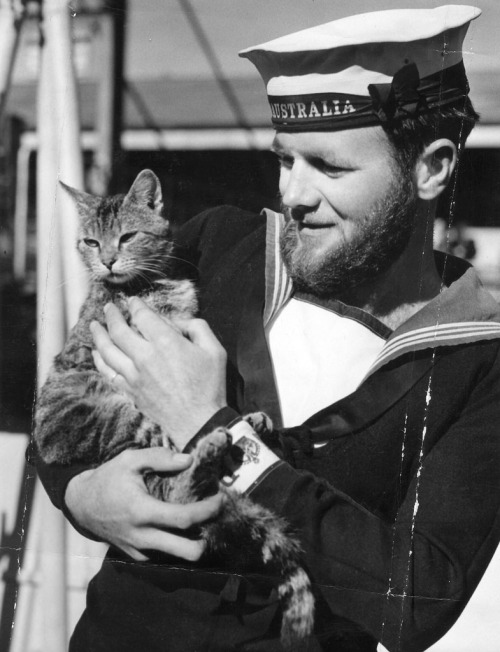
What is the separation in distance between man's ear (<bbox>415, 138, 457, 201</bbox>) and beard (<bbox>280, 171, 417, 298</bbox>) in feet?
0.16

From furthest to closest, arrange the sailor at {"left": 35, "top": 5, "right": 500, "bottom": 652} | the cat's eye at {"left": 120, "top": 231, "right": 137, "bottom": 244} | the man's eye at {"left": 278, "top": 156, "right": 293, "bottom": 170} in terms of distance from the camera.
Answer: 1. the cat's eye at {"left": 120, "top": 231, "right": 137, "bottom": 244}
2. the man's eye at {"left": 278, "top": 156, "right": 293, "bottom": 170}
3. the sailor at {"left": 35, "top": 5, "right": 500, "bottom": 652}

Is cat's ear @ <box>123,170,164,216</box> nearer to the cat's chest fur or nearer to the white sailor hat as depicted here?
the cat's chest fur

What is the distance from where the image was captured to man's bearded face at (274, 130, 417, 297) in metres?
2.97

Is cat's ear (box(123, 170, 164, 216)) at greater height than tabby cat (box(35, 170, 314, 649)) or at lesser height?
greater

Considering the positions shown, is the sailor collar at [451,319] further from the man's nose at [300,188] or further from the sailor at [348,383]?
the man's nose at [300,188]

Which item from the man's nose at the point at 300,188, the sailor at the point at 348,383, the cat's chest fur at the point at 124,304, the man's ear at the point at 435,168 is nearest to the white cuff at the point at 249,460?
the sailor at the point at 348,383

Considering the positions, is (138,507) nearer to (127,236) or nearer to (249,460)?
(249,460)

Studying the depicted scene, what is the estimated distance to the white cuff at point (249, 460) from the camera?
2908mm

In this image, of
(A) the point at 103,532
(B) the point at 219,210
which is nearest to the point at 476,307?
(B) the point at 219,210

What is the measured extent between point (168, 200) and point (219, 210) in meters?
0.20

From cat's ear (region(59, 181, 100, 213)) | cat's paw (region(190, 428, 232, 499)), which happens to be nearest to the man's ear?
cat's paw (region(190, 428, 232, 499))

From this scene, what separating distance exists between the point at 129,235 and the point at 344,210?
82cm

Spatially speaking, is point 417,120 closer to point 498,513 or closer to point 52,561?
point 498,513

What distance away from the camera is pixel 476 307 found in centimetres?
298
